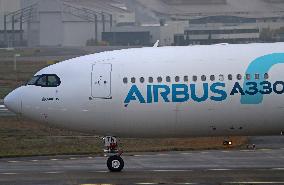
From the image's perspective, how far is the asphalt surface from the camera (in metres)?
25.8

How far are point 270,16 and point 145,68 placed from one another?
155 meters

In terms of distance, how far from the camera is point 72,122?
27234 millimetres

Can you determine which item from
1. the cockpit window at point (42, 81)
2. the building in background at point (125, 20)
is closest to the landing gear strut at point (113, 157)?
the cockpit window at point (42, 81)

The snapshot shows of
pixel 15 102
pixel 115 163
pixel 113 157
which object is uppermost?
pixel 15 102

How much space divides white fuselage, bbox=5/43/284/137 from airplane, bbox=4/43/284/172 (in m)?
0.04

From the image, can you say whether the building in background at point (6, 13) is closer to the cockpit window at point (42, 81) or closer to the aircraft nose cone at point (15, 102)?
the aircraft nose cone at point (15, 102)

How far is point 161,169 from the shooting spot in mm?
28422

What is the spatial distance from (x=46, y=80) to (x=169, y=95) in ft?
15.3

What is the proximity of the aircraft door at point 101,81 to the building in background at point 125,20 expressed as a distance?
118 metres

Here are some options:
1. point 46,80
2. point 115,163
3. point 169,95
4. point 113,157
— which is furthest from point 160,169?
point 46,80

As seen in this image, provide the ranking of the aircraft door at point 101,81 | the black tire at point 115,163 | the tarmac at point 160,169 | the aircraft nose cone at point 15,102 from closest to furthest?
the tarmac at point 160,169
the aircraft door at point 101,81
the aircraft nose cone at point 15,102
the black tire at point 115,163

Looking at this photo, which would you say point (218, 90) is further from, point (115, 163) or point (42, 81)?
point (42, 81)

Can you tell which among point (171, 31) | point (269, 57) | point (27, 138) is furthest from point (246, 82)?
point (171, 31)

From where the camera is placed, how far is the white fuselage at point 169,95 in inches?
1040
